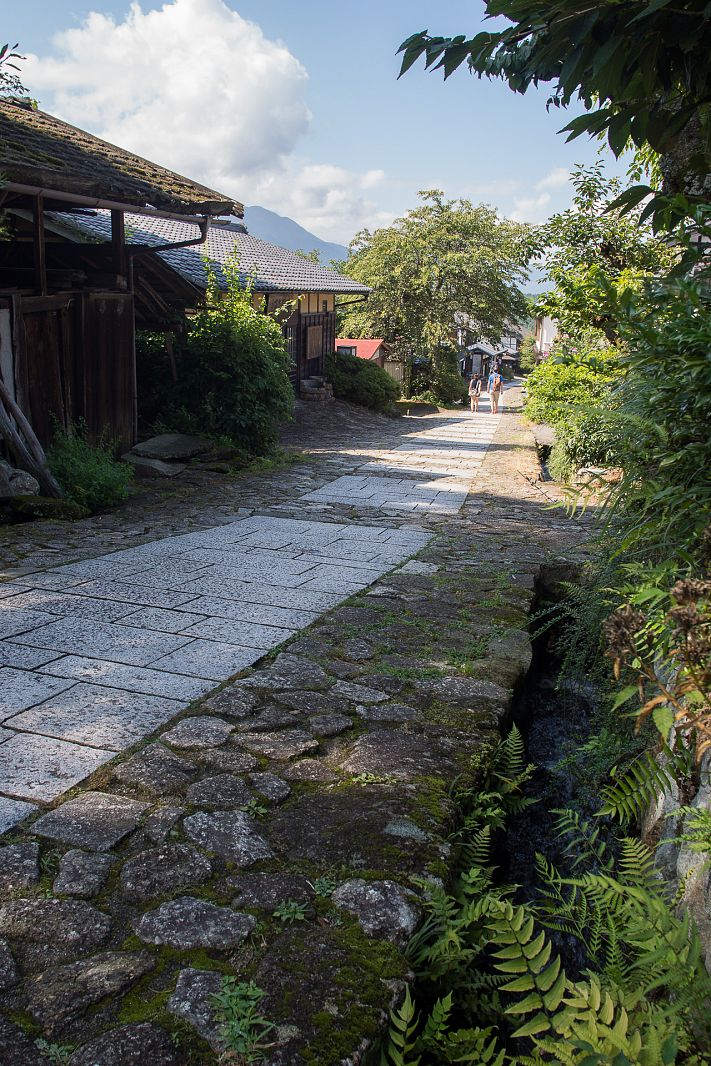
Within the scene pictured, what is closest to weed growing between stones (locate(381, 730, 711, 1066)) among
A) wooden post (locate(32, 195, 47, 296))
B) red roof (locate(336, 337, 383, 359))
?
wooden post (locate(32, 195, 47, 296))

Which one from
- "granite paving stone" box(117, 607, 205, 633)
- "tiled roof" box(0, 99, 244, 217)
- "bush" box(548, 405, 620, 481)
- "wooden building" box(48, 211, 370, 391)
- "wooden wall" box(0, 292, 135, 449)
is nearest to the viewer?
"bush" box(548, 405, 620, 481)

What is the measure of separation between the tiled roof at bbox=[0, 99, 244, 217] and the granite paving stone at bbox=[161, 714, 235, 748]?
5339 millimetres

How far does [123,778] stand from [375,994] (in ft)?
4.40

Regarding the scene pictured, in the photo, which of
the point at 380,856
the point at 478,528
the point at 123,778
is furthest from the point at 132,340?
the point at 380,856

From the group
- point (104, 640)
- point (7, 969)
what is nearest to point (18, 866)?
point (7, 969)

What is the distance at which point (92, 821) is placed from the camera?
2.69 meters

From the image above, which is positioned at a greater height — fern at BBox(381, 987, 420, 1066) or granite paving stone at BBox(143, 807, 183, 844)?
granite paving stone at BBox(143, 807, 183, 844)

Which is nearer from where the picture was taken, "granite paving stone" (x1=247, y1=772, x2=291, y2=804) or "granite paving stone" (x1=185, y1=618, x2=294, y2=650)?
"granite paving stone" (x1=247, y1=772, x2=291, y2=804)

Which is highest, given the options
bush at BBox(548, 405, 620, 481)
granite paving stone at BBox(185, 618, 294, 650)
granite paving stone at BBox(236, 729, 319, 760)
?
bush at BBox(548, 405, 620, 481)

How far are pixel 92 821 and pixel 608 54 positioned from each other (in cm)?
280

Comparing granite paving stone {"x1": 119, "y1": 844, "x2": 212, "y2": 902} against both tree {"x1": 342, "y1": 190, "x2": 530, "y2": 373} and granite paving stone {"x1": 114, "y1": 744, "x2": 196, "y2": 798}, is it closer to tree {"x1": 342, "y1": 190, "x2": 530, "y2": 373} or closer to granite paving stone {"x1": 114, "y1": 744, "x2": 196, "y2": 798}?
granite paving stone {"x1": 114, "y1": 744, "x2": 196, "y2": 798}

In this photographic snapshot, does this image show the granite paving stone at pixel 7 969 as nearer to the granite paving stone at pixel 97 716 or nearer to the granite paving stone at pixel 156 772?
the granite paving stone at pixel 156 772

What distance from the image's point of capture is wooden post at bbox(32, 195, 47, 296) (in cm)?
805

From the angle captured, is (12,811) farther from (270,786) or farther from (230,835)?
(270,786)
